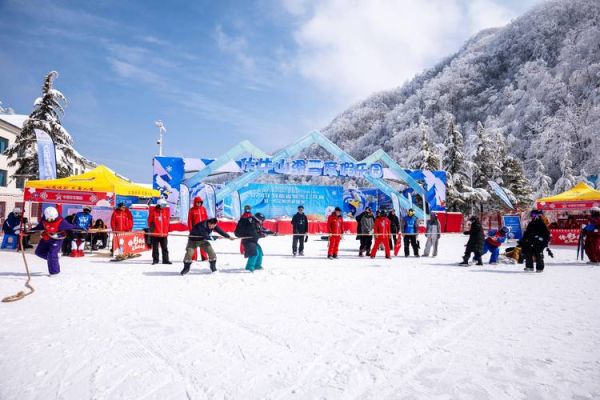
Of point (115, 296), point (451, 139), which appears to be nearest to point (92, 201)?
point (115, 296)

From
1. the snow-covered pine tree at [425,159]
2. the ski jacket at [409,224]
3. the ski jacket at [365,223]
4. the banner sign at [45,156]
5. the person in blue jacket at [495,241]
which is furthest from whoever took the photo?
the snow-covered pine tree at [425,159]

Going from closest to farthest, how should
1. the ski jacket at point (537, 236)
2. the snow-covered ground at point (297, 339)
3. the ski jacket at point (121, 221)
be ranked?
1. the snow-covered ground at point (297, 339)
2. the ski jacket at point (537, 236)
3. the ski jacket at point (121, 221)

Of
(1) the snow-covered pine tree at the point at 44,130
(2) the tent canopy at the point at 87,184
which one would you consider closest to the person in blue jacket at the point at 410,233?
(2) the tent canopy at the point at 87,184

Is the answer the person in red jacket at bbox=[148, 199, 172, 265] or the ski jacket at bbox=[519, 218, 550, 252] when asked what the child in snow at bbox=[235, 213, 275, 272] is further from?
the ski jacket at bbox=[519, 218, 550, 252]

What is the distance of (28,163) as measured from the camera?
21.5 meters

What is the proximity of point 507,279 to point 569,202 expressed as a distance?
14116mm

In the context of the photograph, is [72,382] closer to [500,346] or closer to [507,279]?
[500,346]

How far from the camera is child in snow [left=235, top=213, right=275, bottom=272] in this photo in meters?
8.44

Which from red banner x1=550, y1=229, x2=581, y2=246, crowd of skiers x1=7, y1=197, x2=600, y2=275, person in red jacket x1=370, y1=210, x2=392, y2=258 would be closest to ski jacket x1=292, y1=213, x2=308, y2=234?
crowd of skiers x1=7, y1=197, x2=600, y2=275

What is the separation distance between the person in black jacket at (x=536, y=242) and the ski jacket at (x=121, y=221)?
11333mm

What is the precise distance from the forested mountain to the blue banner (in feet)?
38.1

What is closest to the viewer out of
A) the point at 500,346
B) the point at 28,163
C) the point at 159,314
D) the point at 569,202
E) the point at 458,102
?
the point at 500,346

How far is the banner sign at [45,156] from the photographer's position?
1307 cm

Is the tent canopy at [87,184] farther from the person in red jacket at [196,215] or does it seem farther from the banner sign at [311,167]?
the banner sign at [311,167]
